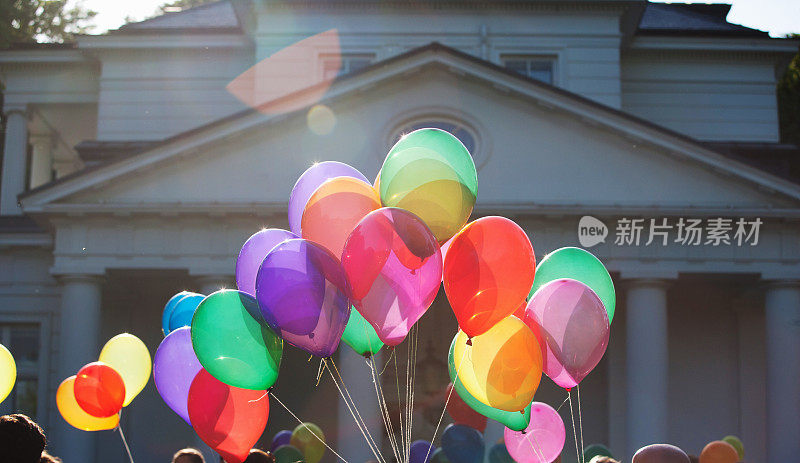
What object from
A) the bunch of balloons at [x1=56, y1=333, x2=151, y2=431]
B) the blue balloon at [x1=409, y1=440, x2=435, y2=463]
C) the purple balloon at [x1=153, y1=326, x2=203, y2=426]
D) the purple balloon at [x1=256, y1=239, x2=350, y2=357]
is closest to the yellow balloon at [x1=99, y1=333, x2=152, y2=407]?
the bunch of balloons at [x1=56, y1=333, x2=151, y2=431]

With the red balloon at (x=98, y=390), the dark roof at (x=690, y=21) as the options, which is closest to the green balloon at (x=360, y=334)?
the red balloon at (x=98, y=390)

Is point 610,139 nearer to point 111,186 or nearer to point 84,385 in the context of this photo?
point 111,186

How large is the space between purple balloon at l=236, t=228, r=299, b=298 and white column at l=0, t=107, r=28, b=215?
19.9 meters

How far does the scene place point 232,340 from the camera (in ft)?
19.8

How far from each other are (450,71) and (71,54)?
1341 centimetres

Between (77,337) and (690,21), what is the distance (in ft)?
65.5

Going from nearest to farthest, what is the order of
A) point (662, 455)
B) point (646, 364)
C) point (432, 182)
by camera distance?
point (662, 455)
point (432, 182)
point (646, 364)

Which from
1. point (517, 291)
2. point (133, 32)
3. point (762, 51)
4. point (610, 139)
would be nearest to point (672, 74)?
point (762, 51)

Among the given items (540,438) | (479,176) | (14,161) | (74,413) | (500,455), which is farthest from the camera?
(14,161)

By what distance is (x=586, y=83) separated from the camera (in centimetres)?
2483

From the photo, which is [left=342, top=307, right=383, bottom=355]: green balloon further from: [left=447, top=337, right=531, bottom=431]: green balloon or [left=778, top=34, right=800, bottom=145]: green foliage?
[left=778, top=34, right=800, bottom=145]: green foliage

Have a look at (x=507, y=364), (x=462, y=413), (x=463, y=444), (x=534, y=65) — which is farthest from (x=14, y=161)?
(x=507, y=364)

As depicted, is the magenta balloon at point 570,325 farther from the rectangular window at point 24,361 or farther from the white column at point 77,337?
the rectangular window at point 24,361

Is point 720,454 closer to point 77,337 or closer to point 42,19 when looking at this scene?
point 77,337
